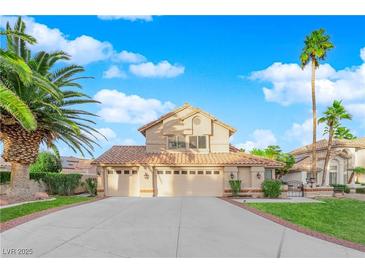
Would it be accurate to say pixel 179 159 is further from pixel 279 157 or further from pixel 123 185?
pixel 279 157

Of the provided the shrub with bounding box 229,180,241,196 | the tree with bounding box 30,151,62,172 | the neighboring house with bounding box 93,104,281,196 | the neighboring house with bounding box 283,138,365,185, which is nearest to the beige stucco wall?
the neighboring house with bounding box 93,104,281,196

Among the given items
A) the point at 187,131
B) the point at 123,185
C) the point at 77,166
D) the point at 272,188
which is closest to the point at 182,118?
the point at 187,131

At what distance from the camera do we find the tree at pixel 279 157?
34875mm

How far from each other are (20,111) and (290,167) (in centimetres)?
2994

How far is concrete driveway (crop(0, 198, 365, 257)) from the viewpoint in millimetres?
8250

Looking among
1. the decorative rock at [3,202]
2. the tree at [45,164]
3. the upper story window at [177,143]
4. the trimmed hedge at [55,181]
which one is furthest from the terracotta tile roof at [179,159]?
the decorative rock at [3,202]

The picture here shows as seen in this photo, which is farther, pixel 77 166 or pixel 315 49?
pixel 77 166

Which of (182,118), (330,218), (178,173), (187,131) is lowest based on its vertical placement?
(330,218)

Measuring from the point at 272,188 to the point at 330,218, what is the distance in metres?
8.97

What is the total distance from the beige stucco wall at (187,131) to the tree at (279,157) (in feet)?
23.7

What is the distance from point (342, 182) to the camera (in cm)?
3794

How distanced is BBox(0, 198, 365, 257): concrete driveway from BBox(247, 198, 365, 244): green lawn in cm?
A: 191

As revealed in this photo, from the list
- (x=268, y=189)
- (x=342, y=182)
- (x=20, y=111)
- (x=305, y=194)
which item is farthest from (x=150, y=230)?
(x=342, y=182)

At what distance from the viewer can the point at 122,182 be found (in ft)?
83.6
